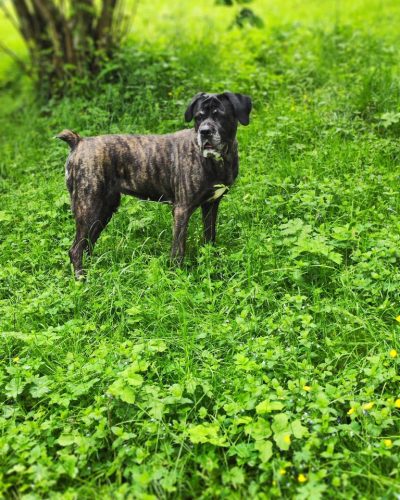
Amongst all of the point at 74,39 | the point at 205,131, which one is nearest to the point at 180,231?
the point at 205,131

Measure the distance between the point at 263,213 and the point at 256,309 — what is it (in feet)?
3.96

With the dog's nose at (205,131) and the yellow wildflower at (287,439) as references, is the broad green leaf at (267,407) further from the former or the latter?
the dog's nose at (205,131)

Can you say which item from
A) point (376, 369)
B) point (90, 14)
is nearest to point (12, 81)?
point (90, 14)

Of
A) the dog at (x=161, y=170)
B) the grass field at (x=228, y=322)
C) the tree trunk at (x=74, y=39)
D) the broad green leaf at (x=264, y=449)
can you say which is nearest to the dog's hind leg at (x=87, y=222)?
the dog at (x=161, y=170)

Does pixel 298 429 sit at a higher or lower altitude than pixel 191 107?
lower

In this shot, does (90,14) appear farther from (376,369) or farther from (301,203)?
(376,369)

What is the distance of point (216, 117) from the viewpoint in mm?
4449

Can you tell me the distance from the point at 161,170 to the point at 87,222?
0.74m

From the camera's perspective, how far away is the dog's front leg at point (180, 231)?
4.69 meters

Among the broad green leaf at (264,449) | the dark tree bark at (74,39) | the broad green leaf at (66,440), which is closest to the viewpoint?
the broad green leaf at (264,449)

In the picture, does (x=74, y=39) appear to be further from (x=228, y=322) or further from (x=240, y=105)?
(x=228, y=322)

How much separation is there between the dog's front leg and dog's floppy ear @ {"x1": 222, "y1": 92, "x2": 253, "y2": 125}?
0.81m

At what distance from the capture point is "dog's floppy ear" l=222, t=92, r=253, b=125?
451cm

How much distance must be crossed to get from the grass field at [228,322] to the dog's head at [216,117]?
80cm
